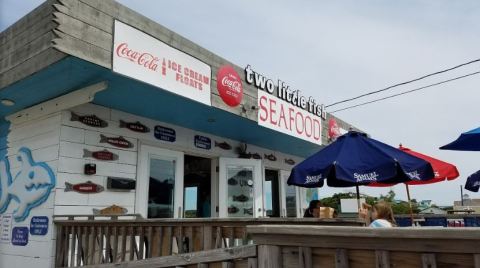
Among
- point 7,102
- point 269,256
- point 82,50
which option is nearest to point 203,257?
point 269,256

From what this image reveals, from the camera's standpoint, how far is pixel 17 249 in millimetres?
5539

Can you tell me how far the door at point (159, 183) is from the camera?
614 cm

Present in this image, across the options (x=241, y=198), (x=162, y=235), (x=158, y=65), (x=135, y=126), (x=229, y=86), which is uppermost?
(x=229, y=86)

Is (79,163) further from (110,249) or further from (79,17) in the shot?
(79,17)

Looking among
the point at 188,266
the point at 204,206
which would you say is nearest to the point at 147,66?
the point at 188,266

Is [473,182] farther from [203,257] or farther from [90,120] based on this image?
[90,120]

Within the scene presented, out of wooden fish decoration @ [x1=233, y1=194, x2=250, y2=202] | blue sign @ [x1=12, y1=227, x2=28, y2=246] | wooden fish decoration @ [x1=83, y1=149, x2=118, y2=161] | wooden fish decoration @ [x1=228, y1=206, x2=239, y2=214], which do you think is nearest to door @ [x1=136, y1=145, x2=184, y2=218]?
wooden fish decoration @ [x1=83, y1=149, x2=118, y2=161]

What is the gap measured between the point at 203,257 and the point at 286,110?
207 inches

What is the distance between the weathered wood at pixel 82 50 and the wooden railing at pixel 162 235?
1.71 metres

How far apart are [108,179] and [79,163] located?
19.5 inches

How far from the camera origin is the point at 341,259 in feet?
5.77

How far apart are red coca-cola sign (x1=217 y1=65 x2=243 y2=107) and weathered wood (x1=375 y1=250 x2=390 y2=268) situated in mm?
4473

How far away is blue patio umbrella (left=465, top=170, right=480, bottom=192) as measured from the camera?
5.89m

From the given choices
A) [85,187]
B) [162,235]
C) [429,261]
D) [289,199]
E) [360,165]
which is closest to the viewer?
[429,261]
